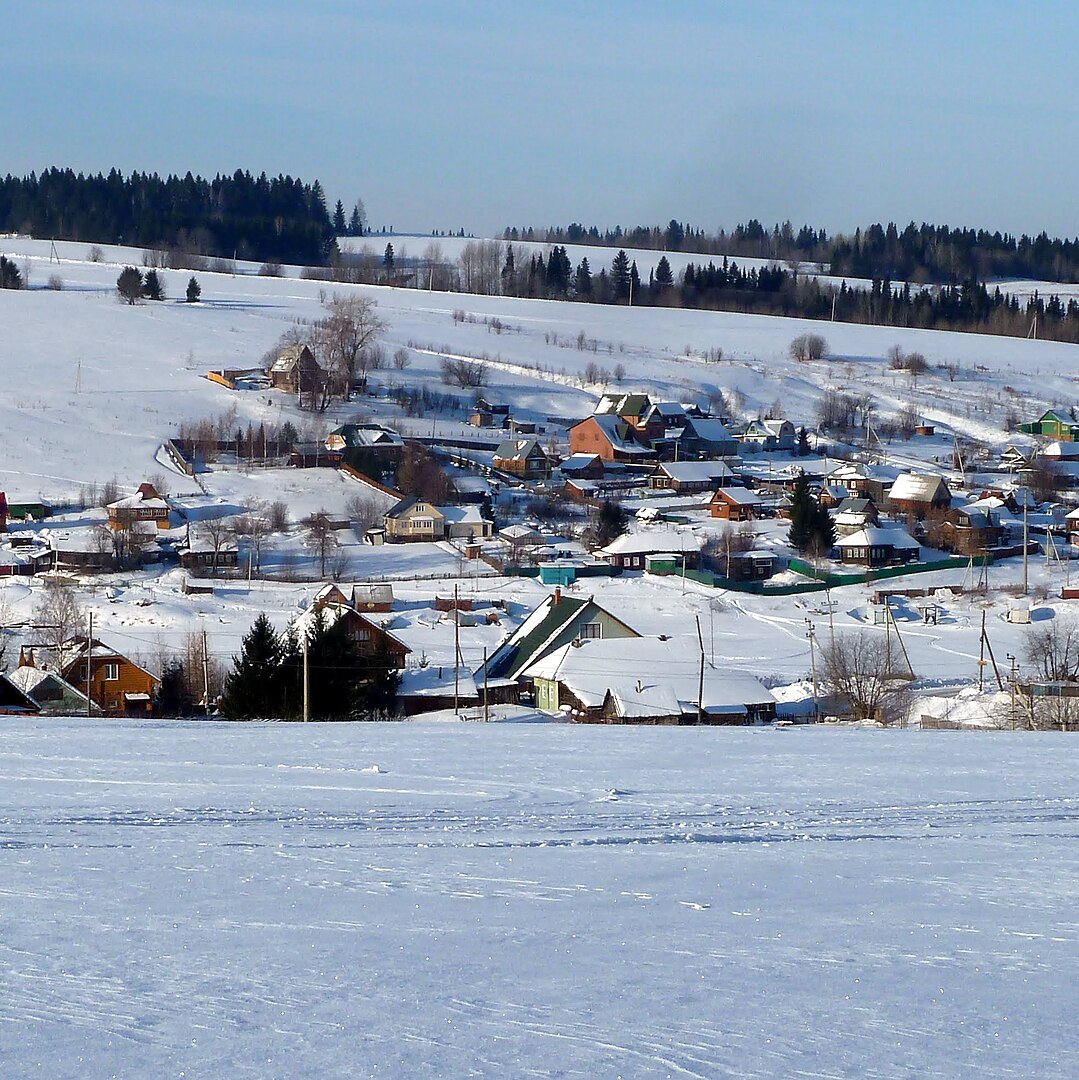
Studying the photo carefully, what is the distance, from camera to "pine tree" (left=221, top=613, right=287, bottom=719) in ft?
40.2

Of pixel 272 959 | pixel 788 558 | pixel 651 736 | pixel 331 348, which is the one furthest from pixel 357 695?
pixel 331 348

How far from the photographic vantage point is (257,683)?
12.3 m

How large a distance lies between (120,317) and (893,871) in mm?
48180

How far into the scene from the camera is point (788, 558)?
2677cm

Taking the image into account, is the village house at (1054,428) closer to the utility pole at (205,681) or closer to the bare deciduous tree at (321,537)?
the bare deciduous tree at (321,537)

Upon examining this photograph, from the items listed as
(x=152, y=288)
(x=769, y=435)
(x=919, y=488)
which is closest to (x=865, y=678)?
(x=919, y=488)

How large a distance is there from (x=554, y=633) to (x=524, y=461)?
20238 millimetres

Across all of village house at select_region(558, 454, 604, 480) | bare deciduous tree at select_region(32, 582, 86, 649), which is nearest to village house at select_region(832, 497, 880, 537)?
village house at select_region(558, 454, 604, 480)

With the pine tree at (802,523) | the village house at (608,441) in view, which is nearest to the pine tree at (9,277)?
the village house at (608,441)

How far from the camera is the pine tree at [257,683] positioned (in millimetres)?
12250

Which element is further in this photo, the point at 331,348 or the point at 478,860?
the point at 331,348

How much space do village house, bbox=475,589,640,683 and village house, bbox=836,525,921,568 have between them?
1194 centimetres

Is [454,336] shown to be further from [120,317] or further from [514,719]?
[514,719]

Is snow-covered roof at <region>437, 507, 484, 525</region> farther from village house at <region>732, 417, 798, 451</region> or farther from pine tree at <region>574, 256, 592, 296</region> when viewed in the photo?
pine tree at <region>574, 256, 592, 296</region>
